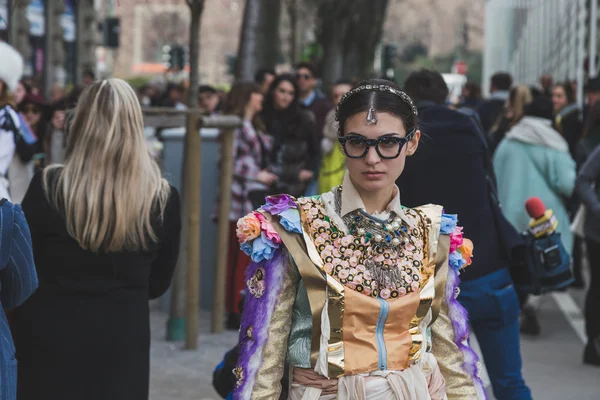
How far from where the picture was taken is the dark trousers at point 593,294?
8.56 m

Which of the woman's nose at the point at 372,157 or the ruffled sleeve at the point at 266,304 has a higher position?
the woman's nose at the point at 372,157

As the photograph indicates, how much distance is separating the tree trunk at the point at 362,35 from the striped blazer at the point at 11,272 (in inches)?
931

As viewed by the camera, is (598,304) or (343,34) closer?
(598,304)

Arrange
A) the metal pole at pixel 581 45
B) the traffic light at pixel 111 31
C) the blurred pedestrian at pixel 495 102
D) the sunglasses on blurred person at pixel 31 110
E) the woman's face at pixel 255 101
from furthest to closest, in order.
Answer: the traffic light at pixel 111 31 < the metal pole at pixel 581 45 < the blurred pedestrian at pixel 495 102 < the sunglasses on blurred person at pixel 31 110 < the woman's face at pixel 255 101

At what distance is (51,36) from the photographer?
18.6m

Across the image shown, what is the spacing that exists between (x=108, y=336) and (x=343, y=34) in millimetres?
22517

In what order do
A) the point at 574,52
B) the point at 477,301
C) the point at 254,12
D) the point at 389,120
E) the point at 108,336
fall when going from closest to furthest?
1. the point at 389,120
2. the point at 108,336
3. the point at 477,301
4. the point at 254,12
5. the point at 574,52

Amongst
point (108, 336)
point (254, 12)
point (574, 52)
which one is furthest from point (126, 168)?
point (574, 52)

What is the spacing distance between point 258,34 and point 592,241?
10.6 m

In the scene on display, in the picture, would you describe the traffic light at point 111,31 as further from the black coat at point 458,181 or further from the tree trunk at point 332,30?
the black coat at point 458,181

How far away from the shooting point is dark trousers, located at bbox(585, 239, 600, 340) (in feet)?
28.1

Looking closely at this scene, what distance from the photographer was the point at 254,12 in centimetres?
1842

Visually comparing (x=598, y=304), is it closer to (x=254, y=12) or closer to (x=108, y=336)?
(x=108, y=336)

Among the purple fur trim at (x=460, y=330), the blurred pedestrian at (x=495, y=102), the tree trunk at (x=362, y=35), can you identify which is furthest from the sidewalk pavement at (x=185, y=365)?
the tree trunk at (x=362, y=35)
